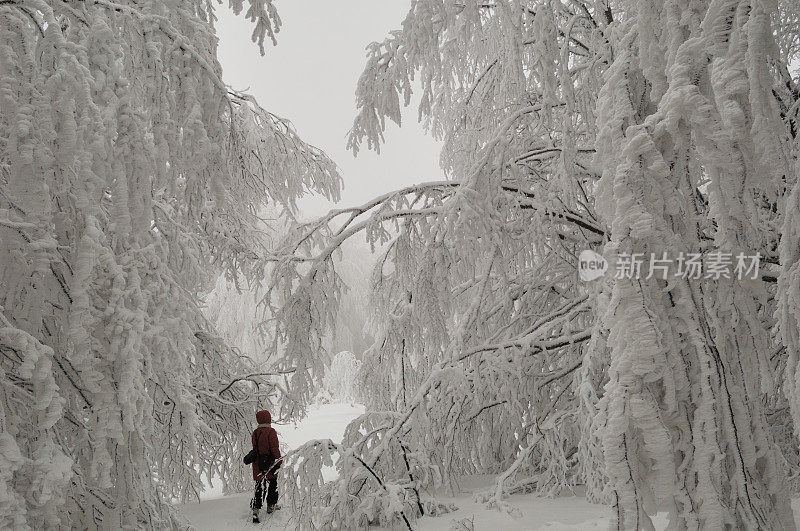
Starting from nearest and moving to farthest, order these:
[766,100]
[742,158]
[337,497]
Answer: [766,100] < [742,158] < [337,497]

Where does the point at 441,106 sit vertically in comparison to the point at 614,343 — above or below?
above

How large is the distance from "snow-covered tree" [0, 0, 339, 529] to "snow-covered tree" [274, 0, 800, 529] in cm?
148

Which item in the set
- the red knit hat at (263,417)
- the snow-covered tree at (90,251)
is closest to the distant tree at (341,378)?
the red knit hat at (263,417)

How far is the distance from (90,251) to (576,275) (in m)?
3.66

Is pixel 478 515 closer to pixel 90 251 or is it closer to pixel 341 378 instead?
pixel 90 251

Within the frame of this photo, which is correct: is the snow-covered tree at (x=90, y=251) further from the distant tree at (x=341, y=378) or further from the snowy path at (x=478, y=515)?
the distant tree at (x=341, y=378)

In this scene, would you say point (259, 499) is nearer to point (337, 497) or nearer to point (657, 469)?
point (337, 497)

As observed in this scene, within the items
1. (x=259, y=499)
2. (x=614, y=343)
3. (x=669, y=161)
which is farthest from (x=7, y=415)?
(x=259, y=499)

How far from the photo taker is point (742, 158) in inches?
65.2

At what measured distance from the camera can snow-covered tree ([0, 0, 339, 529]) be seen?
1.90m

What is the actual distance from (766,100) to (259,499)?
491cm

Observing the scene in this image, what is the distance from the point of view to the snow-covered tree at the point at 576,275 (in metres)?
1.75

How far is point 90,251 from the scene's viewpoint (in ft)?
6.36

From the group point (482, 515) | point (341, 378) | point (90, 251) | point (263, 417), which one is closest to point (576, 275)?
point (482, 515)
